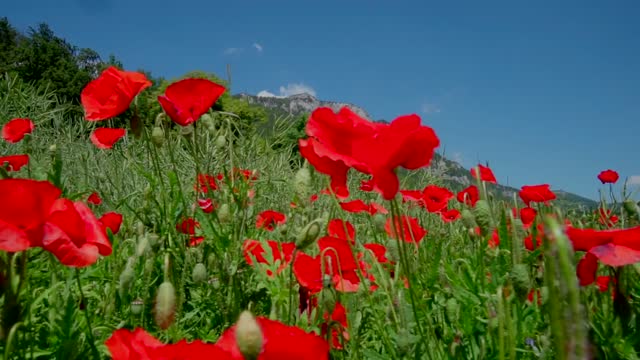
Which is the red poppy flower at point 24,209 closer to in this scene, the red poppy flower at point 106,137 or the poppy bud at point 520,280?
the poppy bud at point 520,280

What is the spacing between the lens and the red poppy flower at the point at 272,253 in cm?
153

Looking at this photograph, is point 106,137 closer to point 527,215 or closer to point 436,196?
point 436,196

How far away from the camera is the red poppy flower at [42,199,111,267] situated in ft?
3.12

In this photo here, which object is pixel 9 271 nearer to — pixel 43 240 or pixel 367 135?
pixel 43 240

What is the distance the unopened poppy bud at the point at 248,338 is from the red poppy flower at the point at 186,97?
47.8 inches

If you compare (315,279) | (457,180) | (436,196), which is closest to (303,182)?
(315,279)

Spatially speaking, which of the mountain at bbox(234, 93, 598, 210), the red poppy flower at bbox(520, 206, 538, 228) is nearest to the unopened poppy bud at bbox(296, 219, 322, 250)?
the mountain at bbox(234, 93, 598, 210)

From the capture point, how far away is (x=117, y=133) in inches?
93.1

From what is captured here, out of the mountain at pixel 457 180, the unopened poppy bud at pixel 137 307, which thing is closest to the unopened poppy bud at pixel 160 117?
the mountain at pixel 457 180

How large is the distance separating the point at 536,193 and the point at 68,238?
198 centimetres

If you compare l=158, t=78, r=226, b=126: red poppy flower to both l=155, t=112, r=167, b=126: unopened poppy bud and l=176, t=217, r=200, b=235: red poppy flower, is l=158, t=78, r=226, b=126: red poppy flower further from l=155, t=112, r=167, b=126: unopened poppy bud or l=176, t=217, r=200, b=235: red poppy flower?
l=176, t=217, r=200, b=235: red poppy flower

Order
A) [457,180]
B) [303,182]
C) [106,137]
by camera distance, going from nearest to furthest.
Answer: [303,182], [106,137], [457,180]

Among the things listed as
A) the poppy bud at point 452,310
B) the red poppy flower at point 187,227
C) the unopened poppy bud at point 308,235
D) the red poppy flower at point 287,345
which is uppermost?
the red poppy flower at point 187,227

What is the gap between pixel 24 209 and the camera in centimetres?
92
